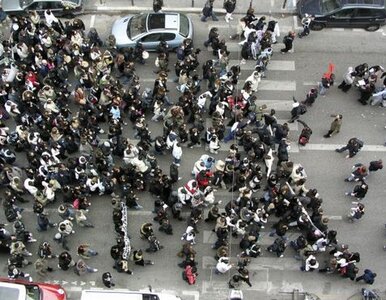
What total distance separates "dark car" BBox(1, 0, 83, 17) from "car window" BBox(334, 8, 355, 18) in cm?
1118

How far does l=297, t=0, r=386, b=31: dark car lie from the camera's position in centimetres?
2458

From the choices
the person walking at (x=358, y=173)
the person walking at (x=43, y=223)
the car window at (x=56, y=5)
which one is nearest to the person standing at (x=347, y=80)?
the person walking at (x=358, y=173)

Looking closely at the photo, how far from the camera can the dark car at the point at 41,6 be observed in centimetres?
2502

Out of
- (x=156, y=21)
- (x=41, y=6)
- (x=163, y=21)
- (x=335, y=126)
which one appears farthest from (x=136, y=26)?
(x=335, y=126)

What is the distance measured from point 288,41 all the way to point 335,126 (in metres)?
4.35

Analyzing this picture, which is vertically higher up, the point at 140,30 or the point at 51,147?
the point at 140,30

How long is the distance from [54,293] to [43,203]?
312 centimetres

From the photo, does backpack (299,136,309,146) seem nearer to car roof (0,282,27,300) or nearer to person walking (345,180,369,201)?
person walking (345,180,369,201)

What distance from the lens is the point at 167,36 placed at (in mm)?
23781

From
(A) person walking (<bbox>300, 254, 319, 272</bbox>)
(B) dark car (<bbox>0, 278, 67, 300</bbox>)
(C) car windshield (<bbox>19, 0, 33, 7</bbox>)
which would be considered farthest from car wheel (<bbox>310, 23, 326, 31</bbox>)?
(B) dark car (<bbox>0, 278, 67, 300</bbox>)

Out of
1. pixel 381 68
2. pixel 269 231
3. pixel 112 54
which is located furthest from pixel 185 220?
pixel 381 68

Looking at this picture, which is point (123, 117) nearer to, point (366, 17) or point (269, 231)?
point (269, 231)

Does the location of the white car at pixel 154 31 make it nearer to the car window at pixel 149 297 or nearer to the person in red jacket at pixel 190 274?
the person in red jacket at pixel 190 274

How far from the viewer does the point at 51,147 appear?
19.8 m
